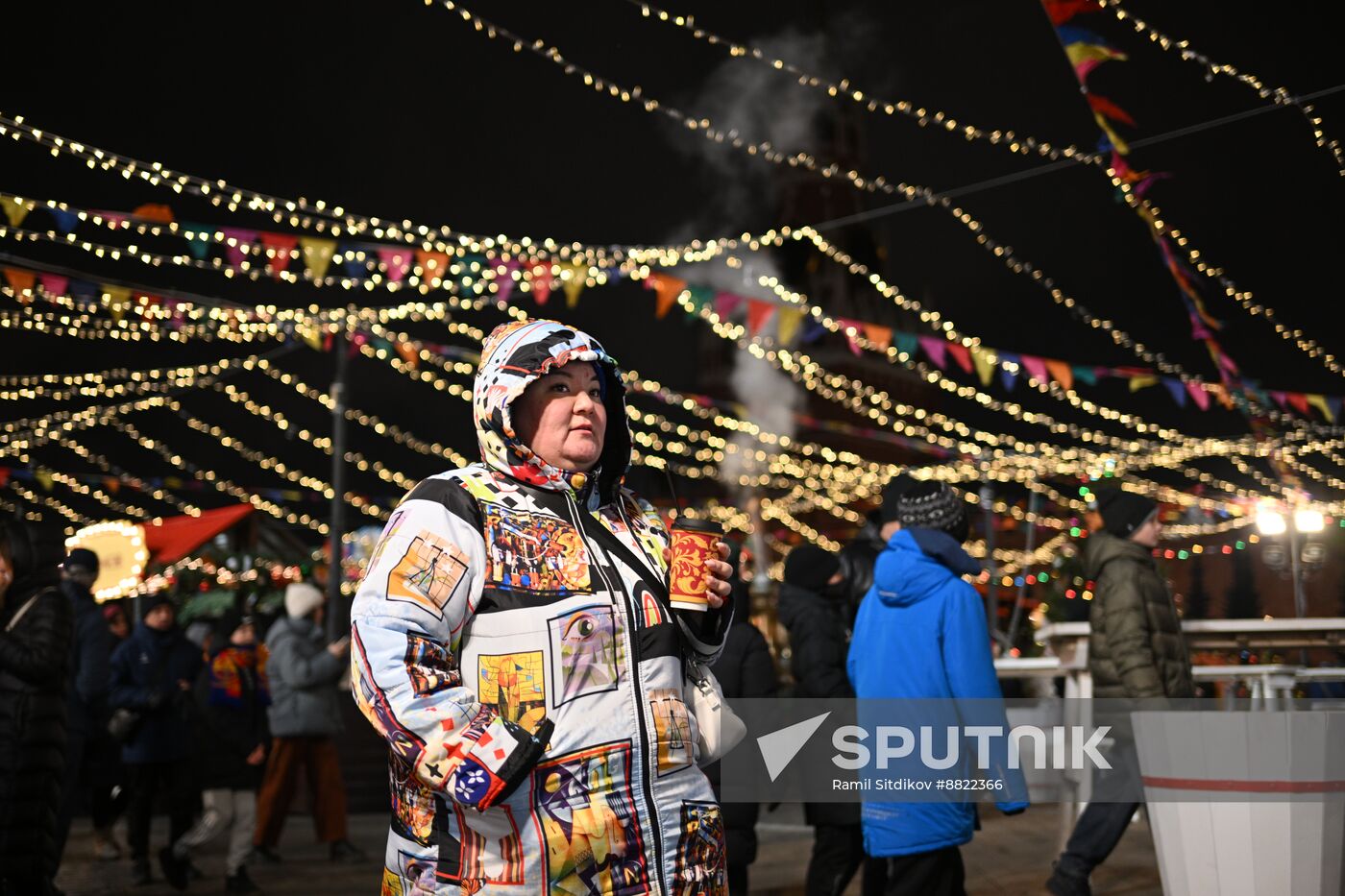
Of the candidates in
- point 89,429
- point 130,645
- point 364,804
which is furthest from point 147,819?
point 89,429

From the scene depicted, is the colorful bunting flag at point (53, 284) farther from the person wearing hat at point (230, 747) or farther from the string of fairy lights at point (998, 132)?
the string of fairy lights at point (998, 132)

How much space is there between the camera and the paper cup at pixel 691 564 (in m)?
2.61

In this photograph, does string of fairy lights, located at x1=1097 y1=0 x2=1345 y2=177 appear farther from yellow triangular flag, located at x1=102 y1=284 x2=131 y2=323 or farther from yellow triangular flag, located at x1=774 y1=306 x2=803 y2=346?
yellow triangular flag, located at x1=102 y1=284 x2=131 y2=323

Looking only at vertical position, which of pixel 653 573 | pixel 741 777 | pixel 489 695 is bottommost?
pixel 741 777

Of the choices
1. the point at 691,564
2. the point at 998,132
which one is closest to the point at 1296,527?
the point at 998,132

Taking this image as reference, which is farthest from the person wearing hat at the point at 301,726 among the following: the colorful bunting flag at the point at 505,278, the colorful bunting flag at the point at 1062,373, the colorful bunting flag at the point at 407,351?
the colorful bunting flag at the point at 1062,373

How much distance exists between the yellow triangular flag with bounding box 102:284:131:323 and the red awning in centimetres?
660

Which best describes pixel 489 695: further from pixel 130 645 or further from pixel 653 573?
pixel 130 645

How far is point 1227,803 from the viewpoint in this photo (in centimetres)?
419

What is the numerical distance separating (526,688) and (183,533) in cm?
1663

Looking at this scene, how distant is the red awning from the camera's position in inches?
672

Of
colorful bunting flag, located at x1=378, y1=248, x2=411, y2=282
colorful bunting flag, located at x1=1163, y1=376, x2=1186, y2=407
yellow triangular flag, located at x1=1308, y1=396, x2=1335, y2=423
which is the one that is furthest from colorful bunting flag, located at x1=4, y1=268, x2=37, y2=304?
yellow triangular flag, located at x1=1308, y1=396, x2=1335, y2=423

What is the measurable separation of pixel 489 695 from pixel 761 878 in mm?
5444

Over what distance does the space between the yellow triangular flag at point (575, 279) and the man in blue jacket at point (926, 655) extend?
6.56m
